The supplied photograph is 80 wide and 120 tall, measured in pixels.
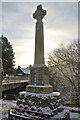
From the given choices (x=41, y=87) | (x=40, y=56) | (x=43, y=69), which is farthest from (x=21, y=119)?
(x=40, y=56)

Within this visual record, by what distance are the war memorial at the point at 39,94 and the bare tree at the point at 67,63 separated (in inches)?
271

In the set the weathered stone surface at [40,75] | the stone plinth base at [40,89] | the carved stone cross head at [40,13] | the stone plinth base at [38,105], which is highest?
the carved stone cross head at [40,13]

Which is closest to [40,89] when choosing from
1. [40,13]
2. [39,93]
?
[39,93]

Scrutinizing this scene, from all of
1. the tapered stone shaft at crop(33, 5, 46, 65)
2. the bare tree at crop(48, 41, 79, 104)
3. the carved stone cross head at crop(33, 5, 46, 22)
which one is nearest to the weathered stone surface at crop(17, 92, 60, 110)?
the tapered stone shaft at crop(33, 5, 46, 65)

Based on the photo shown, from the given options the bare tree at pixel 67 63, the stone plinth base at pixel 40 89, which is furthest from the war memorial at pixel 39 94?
the bare tree at pixel 67 63

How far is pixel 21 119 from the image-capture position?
20.8 ft

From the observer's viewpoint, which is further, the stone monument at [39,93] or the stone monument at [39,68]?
the stone monument at [39,68]

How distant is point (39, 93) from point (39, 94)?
0.20 m

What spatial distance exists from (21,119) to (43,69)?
293 cm

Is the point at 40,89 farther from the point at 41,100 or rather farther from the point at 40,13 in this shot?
the point at 40,13

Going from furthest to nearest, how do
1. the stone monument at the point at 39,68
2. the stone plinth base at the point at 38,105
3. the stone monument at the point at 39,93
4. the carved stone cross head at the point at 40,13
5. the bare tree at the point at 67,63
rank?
Result: the bare tree at the point at 67,63 < the carved stone cross head at the point at 40,13 < the stone monument at the point at 39,68 < the stone monument at the point at 39,93 < the stone plinth base at the point at 38,105

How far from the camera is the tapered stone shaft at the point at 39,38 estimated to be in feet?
25.2

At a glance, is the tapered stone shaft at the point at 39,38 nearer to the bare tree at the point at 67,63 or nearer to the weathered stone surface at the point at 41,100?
the weathered stone surface at the point at 41,100

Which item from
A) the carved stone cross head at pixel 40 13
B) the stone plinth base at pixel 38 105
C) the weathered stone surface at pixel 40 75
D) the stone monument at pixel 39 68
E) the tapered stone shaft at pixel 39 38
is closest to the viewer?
the stone plinth base at pixel 38 105
